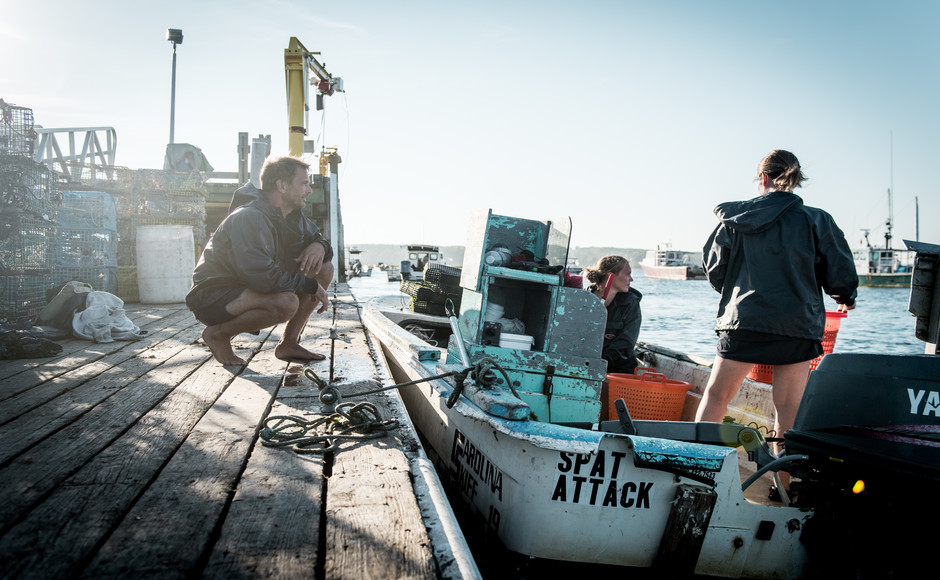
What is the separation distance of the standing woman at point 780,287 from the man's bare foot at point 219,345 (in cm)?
314

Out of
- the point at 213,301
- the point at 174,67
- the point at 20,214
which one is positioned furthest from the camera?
the point at 174,67

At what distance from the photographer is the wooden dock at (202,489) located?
1.51 meters

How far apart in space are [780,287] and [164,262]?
26.3 feet

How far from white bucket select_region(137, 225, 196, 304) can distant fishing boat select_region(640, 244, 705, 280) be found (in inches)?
3586

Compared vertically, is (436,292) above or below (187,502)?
above

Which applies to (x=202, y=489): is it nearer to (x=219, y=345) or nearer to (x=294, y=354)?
(x=219, y=345)

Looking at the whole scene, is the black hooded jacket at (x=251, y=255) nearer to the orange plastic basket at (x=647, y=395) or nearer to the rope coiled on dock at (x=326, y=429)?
the rope coiled on dock at (x=326, y=429)

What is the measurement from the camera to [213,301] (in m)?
3.74

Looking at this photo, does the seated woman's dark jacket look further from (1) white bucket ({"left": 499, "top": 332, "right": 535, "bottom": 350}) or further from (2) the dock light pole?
(2) the dock light pole

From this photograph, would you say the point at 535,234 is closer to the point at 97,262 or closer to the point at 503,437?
the point at 503,437

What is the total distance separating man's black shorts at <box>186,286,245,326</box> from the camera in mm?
3744

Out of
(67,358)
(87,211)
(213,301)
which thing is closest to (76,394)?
(213,301)

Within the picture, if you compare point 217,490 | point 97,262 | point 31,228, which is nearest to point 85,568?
point 217,490

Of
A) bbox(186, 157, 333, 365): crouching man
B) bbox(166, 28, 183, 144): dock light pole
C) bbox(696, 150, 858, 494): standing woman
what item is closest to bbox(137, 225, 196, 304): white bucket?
bbox(186, 157, 333, 365): crouching man
